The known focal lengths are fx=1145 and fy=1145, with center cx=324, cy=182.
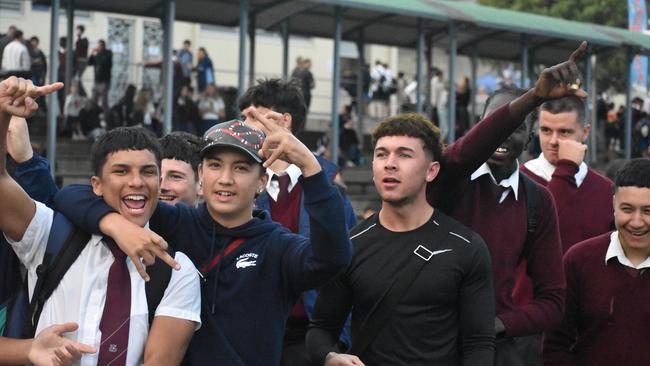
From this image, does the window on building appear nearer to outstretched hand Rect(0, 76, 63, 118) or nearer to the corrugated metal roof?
the corrugated metal roof

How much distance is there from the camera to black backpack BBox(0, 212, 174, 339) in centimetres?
437

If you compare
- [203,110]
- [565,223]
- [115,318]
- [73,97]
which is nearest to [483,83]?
[203,110]

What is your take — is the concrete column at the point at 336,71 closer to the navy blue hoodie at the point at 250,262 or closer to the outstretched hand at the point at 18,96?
the navy blue hoodie at the point at 250,262

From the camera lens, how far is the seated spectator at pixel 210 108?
24.4 metres

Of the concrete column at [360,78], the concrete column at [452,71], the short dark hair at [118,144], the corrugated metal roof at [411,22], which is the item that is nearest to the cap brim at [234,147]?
the short dark hair at [118,144]

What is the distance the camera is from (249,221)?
193 inches

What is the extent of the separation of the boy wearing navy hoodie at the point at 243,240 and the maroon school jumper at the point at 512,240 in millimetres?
1137

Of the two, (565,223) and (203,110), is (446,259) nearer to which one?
(565,223)

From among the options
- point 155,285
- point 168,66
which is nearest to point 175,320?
point 155,285

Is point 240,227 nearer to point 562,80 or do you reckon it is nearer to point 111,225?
point 111,225

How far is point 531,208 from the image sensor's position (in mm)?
5684

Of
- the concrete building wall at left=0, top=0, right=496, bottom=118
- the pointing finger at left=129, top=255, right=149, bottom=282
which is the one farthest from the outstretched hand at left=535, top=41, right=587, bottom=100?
the concrete building wall at left=0, top=0, right=496, bottom=118

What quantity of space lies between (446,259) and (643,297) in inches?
56.8

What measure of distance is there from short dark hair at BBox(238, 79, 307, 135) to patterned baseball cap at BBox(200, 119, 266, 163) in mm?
1642
